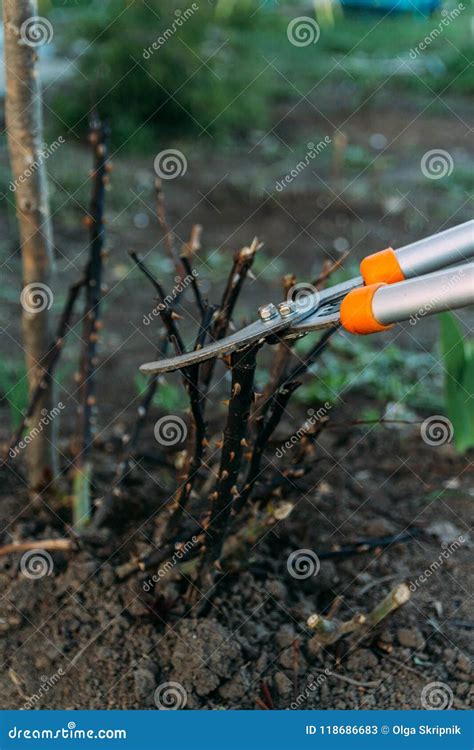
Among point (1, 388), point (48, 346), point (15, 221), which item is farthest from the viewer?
point (15, 221)

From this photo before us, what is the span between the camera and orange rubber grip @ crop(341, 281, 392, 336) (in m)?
1.72

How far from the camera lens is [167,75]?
6.01 meters

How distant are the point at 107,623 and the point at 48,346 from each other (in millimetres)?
790

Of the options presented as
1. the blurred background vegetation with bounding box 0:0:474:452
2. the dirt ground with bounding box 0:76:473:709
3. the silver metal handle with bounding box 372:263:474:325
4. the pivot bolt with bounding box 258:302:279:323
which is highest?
the blurred background vegetation with bounding box 0:0:474:452

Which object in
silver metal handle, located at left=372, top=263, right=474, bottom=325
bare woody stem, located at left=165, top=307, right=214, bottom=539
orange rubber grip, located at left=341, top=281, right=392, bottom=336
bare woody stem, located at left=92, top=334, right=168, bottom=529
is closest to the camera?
silver metal handle, located at left=372, top=263, right=474, bottom=325

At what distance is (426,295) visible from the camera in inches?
64.1

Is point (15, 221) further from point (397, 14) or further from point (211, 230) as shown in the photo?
point (397, 14)

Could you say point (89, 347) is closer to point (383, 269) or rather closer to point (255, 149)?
point (383, 269)

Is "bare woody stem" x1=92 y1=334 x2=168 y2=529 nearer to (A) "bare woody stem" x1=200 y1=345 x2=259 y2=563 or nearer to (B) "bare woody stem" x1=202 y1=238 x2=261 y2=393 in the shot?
(B) "bare woody stem" x1=202 y1=238 x2=261 y2=393

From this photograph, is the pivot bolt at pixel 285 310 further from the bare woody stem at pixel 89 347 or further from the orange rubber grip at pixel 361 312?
the bare woody stem at pixel 89 347

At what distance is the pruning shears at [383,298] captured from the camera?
1.61m

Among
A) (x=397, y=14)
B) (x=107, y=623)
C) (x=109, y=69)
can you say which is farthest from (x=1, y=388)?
(x=397, y=14)

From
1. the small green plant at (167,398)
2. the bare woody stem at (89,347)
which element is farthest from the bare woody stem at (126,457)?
the small green plant at (167,398)

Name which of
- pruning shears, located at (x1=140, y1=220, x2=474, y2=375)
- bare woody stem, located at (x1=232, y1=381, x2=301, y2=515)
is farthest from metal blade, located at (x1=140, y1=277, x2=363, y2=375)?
bare woody stem, located at (x1=232, y1=381, x2=301, y2=515)
